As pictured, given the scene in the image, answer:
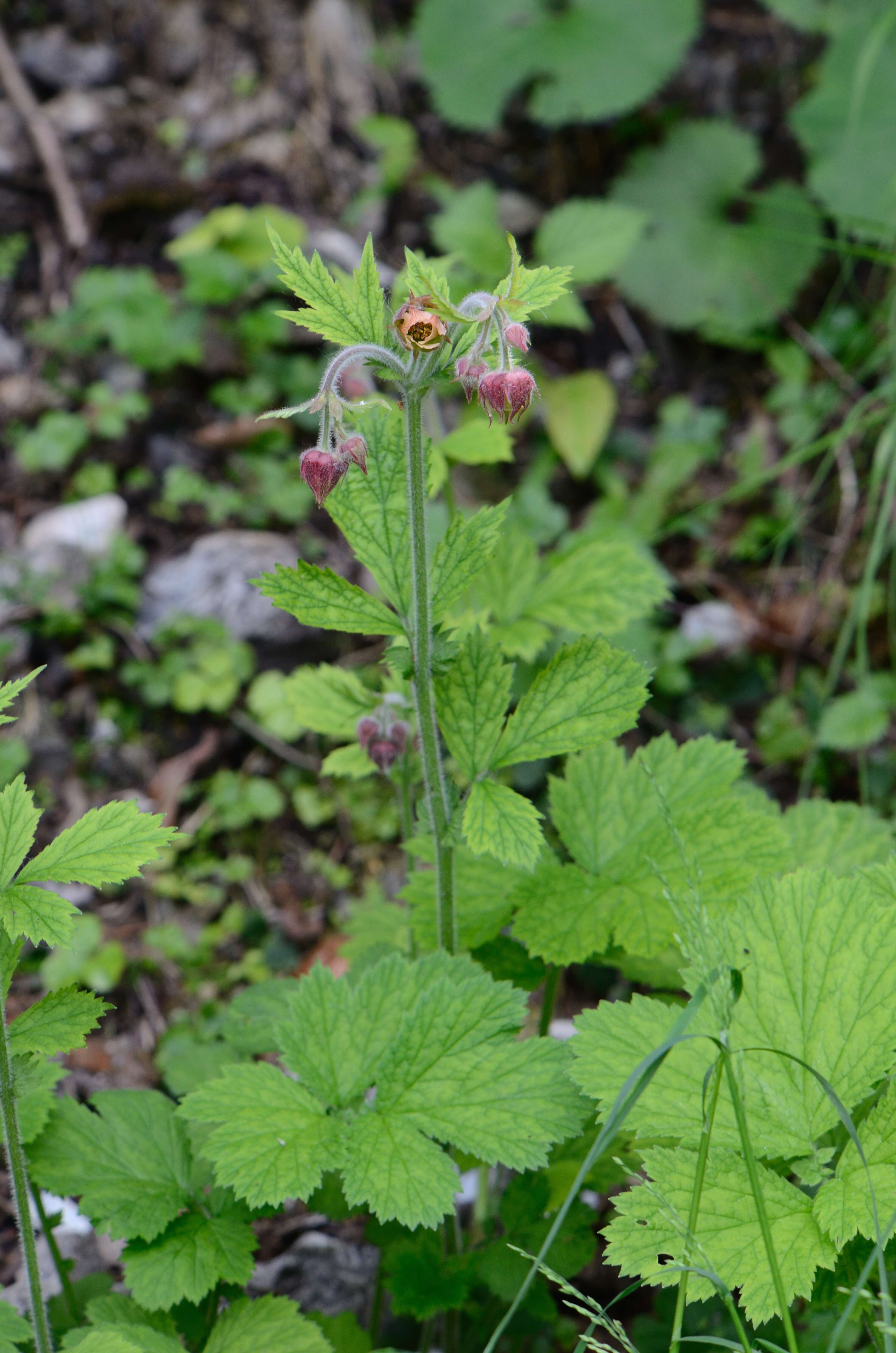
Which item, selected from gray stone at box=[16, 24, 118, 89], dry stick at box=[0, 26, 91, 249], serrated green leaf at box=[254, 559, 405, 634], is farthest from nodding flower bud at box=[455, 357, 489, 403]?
gray stone at box=[16, 24, 118, 89]

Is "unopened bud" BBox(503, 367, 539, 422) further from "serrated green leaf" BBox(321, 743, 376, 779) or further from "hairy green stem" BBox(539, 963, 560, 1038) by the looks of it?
"hairy green stem" BBox(539, 963, 560, 1038)

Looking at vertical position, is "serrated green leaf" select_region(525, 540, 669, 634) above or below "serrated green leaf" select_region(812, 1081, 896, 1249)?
above

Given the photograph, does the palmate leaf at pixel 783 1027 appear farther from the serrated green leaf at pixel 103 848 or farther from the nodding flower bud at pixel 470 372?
the nodding flower bud at pixel 470 372

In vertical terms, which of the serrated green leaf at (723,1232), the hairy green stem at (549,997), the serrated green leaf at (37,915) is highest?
the serrated green leaf at (37,915)

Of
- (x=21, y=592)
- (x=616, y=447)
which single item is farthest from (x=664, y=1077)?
(x=616, y=447)

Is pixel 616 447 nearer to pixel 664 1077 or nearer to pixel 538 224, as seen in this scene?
pixel 538 224

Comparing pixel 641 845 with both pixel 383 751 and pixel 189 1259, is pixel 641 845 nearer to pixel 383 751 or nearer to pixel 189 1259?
pixel 383 751

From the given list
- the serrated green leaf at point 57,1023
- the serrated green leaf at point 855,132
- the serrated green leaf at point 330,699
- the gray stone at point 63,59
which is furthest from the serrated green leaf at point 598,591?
the gray stone at point 63,59
